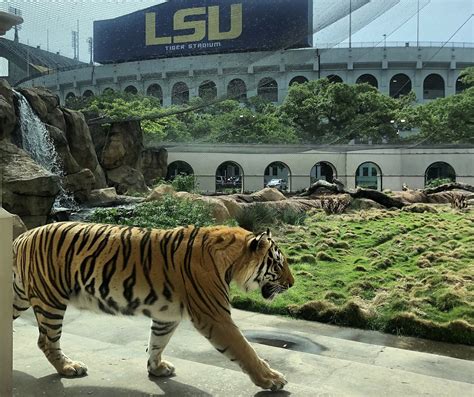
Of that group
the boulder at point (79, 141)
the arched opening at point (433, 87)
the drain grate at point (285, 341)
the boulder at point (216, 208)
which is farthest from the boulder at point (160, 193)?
the arched opening at point (433, 87)

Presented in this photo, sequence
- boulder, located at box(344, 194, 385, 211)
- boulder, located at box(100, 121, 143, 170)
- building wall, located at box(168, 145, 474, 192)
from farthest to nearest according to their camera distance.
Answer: building wall, located at box(168, 145, 474, 192) < boulder, located at box(100, 121, 143, 170) < boulder, located at box(344, 194, 385, 211)

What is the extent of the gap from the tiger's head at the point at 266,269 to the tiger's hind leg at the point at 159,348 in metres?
0.64

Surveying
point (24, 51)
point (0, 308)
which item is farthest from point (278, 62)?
point (0, 308)

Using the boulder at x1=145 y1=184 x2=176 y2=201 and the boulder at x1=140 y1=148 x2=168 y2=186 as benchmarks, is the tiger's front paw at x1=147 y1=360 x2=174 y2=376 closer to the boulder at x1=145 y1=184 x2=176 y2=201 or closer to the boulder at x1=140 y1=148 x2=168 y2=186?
the boulder at x1=145 y1=184 x2=176 y2=201

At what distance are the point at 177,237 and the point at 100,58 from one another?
31881 mm

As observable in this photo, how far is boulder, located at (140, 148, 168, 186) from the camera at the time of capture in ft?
113

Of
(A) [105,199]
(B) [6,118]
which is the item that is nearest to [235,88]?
(A) [105,199]

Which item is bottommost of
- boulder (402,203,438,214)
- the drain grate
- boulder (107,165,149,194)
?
the drain grate

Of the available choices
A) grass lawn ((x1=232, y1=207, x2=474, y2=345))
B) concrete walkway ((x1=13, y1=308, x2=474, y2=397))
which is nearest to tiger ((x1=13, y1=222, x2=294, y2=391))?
concrete walkway ((x1=13, y1=308, x2=474, y2=397))

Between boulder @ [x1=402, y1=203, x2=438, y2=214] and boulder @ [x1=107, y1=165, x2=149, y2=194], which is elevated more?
boulder @ [x1=107, y1=165, x2=149, y2=194]

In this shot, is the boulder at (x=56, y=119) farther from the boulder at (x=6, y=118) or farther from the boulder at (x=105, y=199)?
the boulder at (x=6, y=118)

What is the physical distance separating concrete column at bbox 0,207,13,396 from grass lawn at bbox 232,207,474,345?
188 inches

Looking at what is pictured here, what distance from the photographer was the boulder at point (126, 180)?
27.7 metres

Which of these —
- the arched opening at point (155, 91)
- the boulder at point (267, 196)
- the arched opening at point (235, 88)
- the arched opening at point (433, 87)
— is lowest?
the boulder at point (267, 196)
